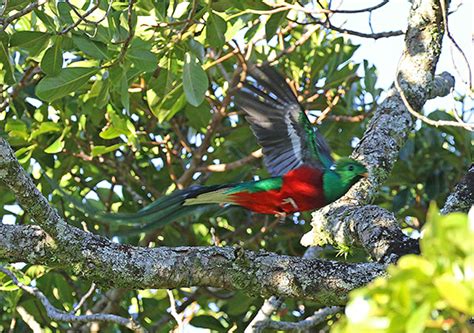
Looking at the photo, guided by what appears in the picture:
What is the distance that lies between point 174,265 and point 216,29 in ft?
3.71

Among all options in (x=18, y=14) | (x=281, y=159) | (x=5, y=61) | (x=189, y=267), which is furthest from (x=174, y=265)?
(x=281, y=159)

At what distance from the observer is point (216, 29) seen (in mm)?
3232

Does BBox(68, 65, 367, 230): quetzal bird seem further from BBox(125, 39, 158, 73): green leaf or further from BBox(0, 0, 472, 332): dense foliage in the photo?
BBox(125, 39, 158, 73): green leaf

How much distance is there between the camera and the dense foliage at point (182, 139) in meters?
3.46

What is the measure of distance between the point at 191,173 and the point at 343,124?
0.89m

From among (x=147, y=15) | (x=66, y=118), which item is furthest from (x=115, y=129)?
(x=147, y=15)

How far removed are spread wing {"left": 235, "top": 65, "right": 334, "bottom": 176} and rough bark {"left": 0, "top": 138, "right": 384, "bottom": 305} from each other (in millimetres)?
1283

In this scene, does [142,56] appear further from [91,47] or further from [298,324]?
[298,324]

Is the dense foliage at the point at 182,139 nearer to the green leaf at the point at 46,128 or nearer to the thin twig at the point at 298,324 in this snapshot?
the green leaf at the point at 46,128

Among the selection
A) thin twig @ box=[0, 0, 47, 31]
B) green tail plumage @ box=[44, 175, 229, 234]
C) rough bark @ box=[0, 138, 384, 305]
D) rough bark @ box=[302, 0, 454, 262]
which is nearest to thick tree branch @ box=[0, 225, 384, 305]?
rough bark @ box=[0, 138, 384, 305]

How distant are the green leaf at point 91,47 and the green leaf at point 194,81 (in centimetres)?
31

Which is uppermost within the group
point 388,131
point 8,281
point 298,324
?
point 388,131

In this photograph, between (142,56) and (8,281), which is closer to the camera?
(142,56)

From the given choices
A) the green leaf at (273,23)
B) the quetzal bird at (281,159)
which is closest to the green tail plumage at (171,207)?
the quetzal bird at (281,159)
